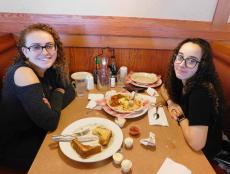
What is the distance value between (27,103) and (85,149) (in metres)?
0.42

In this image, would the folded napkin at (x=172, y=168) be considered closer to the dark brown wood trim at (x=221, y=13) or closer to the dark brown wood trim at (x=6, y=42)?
the dark brown wood trim at (x=221, y=13)

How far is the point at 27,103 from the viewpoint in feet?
3.34

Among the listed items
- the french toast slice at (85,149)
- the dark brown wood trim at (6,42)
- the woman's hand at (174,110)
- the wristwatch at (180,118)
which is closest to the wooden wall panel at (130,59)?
the dark brown wood trim at (6,42)

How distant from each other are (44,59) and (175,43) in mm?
1104

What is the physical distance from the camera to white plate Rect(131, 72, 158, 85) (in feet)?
5.15

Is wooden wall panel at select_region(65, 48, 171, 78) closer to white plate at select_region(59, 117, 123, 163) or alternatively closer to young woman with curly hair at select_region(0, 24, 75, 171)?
young woman with curly hair at select_region(0, 24, 75, 171)

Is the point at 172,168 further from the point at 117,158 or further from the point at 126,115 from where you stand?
the point at 126,115

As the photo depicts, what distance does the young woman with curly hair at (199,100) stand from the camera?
0.95 m

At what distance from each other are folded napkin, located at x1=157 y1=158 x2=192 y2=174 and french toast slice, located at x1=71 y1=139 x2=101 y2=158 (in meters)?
0.27

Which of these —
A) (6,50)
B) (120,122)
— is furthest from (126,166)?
(6,50)

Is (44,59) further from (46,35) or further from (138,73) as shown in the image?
(138,73)

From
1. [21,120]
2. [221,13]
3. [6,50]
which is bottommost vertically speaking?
[21,120]

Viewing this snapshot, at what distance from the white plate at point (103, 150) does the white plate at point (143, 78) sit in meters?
0.61

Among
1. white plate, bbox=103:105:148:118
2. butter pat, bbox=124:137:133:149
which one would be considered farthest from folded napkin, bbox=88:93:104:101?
butter pat, bbox=124:137:133:149
